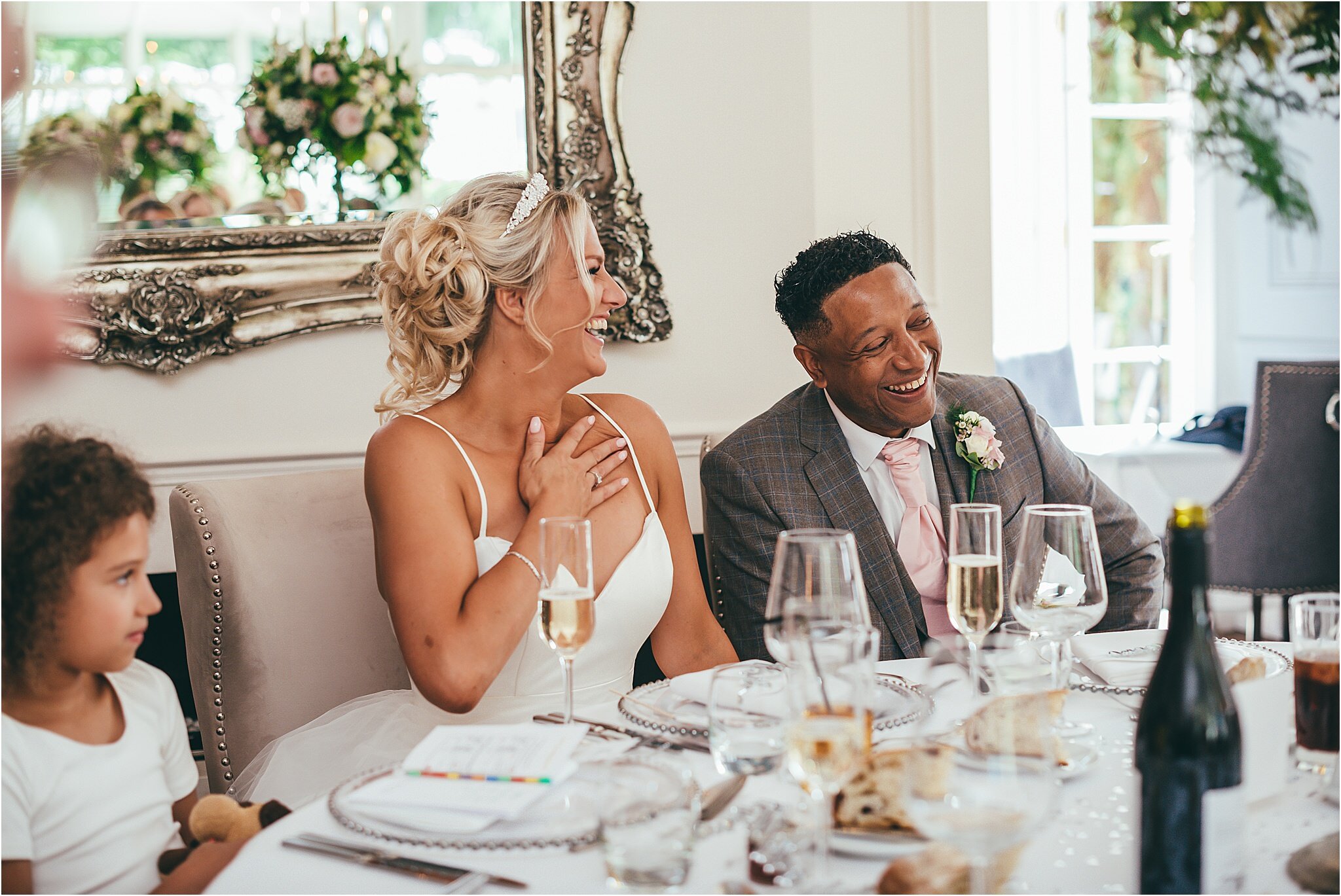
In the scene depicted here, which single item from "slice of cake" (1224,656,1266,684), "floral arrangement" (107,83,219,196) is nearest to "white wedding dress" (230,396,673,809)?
"slice of cake" (1224,656,1266,684)

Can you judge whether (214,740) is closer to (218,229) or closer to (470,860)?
(470,860)

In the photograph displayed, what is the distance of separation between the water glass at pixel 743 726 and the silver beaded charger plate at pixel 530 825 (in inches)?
4.6

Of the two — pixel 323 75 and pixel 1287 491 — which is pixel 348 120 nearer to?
pixel 323 75

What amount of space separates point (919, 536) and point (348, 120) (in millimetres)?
1675

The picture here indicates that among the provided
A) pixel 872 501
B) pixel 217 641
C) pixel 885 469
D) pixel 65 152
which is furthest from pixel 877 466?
pixel 65 152

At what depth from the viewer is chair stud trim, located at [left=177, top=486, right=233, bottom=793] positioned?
6.18ft

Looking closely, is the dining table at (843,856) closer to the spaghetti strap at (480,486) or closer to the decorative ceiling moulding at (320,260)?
the spaghetti strap at (480,486)

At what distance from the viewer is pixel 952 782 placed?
86cm

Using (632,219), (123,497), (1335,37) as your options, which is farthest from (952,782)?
(1335,37)

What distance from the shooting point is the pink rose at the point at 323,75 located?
284 centimetres

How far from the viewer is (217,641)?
1904 millimetres

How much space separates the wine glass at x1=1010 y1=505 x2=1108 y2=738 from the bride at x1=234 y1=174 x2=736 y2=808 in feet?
2.40

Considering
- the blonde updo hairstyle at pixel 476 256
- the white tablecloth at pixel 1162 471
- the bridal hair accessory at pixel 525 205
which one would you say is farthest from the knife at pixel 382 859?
the white tablecloth at pixel 1162 471

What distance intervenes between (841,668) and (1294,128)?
579cm
